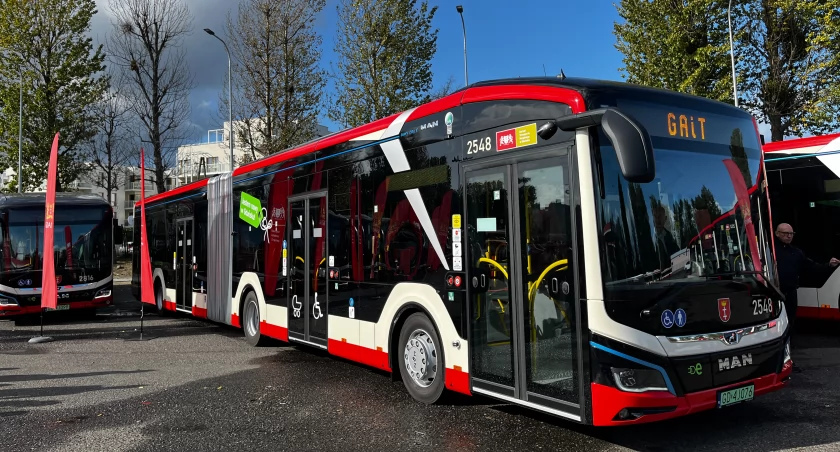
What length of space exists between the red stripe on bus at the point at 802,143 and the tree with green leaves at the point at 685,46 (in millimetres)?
12017

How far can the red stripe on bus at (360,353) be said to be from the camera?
7.02 m

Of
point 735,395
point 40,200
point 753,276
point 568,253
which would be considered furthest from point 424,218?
point 40,200

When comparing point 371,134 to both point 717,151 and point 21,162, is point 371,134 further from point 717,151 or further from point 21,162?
point 21,162

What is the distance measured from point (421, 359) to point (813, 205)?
7.74 m

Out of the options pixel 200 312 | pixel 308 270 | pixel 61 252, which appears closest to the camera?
Result: pixel 308 270

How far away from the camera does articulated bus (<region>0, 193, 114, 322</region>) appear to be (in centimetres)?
1380

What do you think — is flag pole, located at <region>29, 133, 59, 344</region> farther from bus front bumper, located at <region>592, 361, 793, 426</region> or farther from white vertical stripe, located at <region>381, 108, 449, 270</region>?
bus front bumper, located at <region>592, 361, 793, 426</region>

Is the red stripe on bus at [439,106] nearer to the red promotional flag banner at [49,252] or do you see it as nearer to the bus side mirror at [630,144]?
the bus side mirror at [630,144]

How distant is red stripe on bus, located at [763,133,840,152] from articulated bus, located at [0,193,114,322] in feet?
47.5

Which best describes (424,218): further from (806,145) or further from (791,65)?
(791,65)

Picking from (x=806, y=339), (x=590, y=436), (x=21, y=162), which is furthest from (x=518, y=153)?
(x=21, y=162)

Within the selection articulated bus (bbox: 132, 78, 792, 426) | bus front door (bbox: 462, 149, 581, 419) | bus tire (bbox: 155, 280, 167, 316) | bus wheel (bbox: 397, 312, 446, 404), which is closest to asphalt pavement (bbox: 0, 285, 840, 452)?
bus wheel (bbox: 397, 312, 446, 404)

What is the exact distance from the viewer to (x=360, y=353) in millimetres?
7504

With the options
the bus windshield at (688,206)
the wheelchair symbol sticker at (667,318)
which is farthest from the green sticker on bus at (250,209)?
the wheelchair symbol sticker at (667,318)
